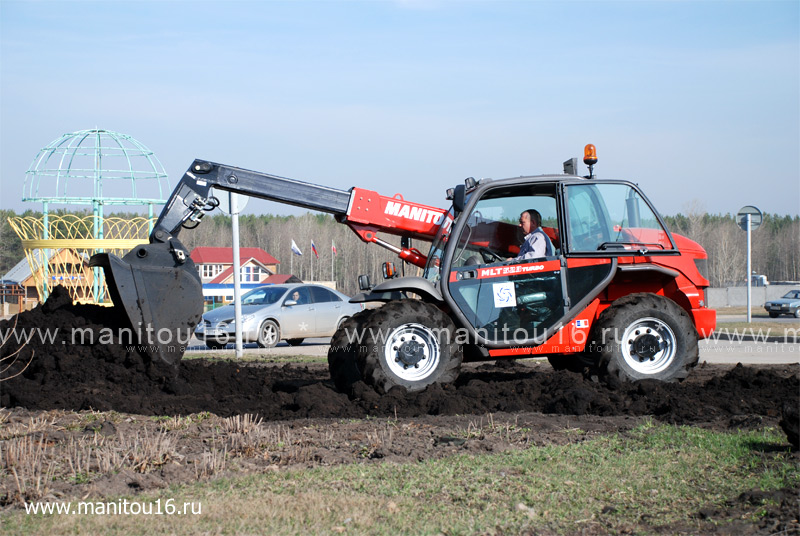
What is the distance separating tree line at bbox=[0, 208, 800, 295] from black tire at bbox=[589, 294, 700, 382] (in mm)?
68376

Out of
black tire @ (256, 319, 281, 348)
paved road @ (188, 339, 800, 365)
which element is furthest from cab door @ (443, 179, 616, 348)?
black tire @ (256, 319, 281, 348)

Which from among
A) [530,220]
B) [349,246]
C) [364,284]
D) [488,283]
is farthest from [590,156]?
[349,246]

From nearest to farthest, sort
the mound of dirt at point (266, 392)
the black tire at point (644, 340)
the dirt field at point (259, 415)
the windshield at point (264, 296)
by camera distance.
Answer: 1. the dirt field at point (259, 415)
2. the mound of dirt at point (266, 392)
3. the black tire at point (644, 340)
4. the windshield at point (264, 296)

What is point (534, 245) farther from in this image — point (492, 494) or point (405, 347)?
point (492, 494)

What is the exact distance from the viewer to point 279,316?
18250 millimetres

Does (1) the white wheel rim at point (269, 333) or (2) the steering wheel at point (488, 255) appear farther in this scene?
(1) the white wheel rim at point (269, 333)

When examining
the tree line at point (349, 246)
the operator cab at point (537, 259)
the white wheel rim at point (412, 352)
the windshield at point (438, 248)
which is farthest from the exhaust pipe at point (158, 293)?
the tree line at point (349, 246)

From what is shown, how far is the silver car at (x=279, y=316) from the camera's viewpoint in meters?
17.5

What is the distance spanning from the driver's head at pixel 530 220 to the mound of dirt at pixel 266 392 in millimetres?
1712

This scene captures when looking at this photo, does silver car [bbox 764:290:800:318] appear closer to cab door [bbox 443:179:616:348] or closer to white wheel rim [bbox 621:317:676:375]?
white wheel rim [bbox 621:317:676:375]

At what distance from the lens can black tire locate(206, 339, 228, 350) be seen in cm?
1749

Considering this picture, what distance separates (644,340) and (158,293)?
17.7 feet

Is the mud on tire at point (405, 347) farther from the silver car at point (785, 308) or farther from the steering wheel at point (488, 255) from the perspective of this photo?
the silver car at point (785, 308)

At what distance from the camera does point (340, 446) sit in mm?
6016
